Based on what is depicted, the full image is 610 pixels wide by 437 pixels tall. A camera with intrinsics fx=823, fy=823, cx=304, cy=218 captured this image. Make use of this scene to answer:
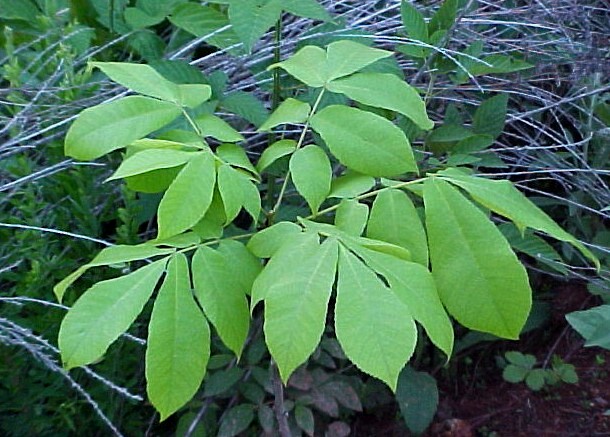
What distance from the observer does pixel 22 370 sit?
1633 mm

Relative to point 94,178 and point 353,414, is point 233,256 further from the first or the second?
point 353,414

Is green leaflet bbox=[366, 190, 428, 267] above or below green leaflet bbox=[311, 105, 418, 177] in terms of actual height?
below

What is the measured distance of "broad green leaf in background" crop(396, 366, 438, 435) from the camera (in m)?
1.95

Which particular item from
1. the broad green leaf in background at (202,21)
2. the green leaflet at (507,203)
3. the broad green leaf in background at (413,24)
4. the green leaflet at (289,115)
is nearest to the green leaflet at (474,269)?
the green leaflet at (507,203)

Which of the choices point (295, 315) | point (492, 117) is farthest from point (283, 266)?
point (492, 117)

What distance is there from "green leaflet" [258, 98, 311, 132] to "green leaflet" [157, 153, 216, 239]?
185mm

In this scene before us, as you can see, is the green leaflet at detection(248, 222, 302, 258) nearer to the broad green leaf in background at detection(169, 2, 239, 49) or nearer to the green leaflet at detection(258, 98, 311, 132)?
the green leaflet at detection(258, 98, 311, 132)

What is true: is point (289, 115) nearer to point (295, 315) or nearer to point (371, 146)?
point (371, 146)

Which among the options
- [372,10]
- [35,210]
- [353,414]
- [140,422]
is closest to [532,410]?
[353,414]

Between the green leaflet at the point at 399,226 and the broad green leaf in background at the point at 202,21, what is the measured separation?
804mm

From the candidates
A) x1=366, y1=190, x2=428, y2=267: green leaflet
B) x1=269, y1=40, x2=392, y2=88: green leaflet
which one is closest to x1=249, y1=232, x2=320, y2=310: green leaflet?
x1=366, y1=190, x2=428, y2=267: green leaflet

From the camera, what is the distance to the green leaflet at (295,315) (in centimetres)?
89

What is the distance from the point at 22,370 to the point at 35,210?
32 centimetres

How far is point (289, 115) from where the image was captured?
1231mm
